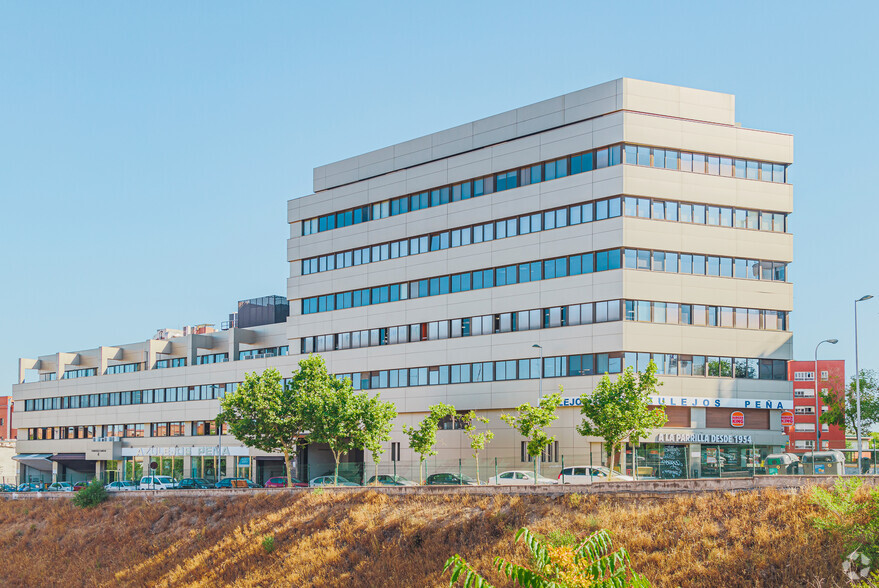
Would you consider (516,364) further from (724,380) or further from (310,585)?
(310,585)

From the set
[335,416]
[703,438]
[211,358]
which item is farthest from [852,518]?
[211,358]

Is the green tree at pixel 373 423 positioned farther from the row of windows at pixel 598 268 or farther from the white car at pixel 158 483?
the white car at pixel 158 483

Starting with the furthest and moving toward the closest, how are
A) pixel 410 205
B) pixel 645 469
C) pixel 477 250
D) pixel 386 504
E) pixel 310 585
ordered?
pixel 410 205 < pixel 477 250 < pixel 645 469 < pixel 386 504 < pixel 310 585

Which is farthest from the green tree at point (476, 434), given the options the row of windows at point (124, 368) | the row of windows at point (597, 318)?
the row of windows at point (124, 368)

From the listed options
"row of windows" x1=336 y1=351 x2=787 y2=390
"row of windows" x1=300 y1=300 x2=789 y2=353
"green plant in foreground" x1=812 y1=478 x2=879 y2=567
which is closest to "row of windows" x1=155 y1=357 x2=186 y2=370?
"row of windows" x1=300 y1=300 x2=789 y2=353

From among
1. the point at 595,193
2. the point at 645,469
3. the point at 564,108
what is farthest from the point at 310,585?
the point at 564,108

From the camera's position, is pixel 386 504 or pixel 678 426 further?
pixel 678 426

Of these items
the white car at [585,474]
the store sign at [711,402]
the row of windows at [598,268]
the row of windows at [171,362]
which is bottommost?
the white car at [585,474]

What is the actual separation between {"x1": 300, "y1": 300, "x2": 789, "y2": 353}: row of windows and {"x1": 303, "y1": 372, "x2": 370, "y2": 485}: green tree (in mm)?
9080

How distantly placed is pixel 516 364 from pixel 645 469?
11.8 m

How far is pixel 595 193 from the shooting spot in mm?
62031

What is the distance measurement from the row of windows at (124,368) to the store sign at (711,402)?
57.1 meters

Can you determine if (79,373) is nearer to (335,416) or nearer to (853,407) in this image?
(335,416)

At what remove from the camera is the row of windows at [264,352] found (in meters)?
88.6
